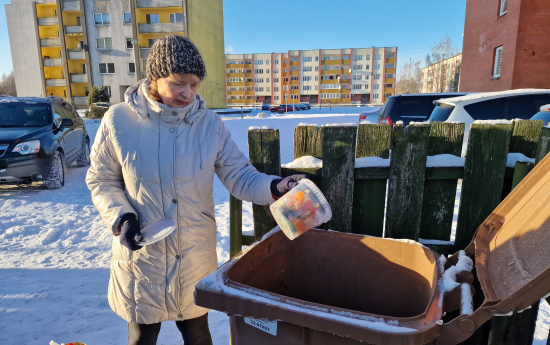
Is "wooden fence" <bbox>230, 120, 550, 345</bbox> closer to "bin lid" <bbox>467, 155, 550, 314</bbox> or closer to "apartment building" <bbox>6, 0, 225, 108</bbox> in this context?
"bin lid" <bbox>467, 155, 550, 314</bbox>

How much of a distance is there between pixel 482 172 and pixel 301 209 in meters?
1.13

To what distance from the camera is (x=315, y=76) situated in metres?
77.8

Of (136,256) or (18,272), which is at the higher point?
(136,256)

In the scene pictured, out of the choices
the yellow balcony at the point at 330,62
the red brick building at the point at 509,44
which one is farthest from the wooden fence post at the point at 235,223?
the yellow balcony at the point at 330,62

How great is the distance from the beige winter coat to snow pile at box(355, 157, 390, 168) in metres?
0.57

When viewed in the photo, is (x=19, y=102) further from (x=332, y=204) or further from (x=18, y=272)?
(x=332, y=204)

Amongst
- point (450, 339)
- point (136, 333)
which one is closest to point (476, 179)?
point (450, 339)

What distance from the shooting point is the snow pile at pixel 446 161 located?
1854 millimetres

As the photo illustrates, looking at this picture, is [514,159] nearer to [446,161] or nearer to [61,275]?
[446,161]

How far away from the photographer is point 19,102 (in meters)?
6.45

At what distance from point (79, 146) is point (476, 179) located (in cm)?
822

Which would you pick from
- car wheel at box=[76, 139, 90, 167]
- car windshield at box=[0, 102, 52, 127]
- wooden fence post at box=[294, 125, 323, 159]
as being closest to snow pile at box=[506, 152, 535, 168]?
wooden fence post at box=[294, 125, 323, 159]

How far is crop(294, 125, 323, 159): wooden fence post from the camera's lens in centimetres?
193

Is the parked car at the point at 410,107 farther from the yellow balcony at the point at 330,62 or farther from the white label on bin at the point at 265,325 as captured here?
the yellow balcony at the point at 330,62
